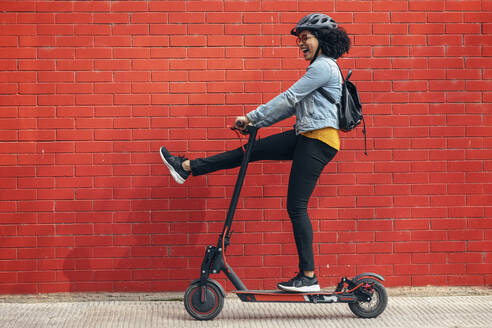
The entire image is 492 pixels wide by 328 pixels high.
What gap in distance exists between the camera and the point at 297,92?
187 inches

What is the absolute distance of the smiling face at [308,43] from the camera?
4.86 meters

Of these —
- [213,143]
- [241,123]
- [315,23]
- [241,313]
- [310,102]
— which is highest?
→ [315,23]

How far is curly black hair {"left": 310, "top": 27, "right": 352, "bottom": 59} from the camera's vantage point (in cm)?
482

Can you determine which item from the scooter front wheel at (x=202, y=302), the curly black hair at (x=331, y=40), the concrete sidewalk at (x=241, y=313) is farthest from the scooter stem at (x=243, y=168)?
the curly black hair at (x=331, y=40)

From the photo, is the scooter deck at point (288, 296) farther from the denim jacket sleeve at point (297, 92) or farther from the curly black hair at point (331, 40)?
the curly black hair at point (331, 40)

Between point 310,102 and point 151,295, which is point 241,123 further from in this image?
point 151,295

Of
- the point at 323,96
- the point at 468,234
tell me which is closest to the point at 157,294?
the point at 323,96

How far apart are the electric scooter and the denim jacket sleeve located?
132 mm

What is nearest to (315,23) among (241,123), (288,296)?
(241,123)

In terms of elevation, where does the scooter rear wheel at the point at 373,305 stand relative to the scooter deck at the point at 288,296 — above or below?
below

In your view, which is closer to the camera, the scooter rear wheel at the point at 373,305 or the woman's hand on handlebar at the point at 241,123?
the woman's hand on handlebar at the point at 241,123

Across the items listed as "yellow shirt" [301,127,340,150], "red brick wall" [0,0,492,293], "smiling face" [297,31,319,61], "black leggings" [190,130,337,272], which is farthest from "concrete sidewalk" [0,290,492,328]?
"smiling face" [297,31,319,61]

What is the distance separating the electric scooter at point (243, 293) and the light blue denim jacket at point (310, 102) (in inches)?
7.2

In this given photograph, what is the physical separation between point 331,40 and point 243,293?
193 cm
